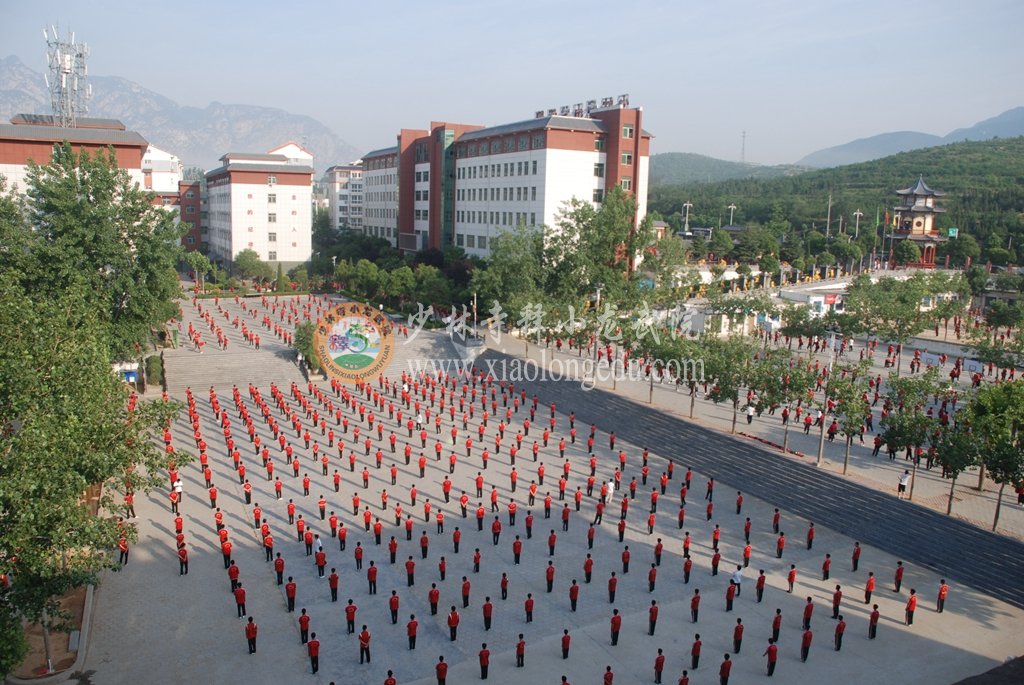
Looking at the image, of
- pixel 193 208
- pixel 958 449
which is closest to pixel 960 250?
pixel 958 449

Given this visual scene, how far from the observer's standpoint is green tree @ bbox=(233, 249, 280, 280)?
50.6 meters

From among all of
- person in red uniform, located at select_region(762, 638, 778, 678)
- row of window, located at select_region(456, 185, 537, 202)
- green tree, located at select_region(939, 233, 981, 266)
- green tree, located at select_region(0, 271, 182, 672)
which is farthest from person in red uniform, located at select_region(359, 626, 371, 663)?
green tree, located at select_region(939, 233, 981, 266)

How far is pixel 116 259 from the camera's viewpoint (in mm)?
21688

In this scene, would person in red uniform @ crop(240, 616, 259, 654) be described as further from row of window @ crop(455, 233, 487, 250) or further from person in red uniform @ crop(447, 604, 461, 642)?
row of window @ crop(455, 233, 487, 250)

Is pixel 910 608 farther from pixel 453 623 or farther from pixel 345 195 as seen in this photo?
pixel 345 195

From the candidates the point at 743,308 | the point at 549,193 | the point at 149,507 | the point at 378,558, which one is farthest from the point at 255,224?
the point at 378,558

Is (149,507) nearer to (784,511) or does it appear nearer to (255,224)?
(784,511)

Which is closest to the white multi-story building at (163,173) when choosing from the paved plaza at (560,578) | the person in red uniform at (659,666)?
the paved plaza at (560,578)

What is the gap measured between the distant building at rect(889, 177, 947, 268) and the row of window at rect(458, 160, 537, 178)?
3492cm

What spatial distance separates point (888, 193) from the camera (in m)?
86.1

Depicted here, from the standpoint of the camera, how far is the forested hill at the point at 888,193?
67.9 metres

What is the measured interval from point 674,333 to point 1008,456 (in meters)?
11.8

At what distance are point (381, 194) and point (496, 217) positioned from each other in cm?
2030

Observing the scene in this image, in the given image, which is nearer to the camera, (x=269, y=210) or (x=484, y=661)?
(x=484, y=661)
